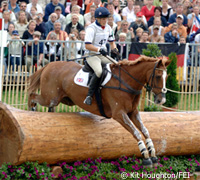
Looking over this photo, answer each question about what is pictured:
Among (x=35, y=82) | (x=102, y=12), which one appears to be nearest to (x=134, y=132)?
(x=102, y=12)

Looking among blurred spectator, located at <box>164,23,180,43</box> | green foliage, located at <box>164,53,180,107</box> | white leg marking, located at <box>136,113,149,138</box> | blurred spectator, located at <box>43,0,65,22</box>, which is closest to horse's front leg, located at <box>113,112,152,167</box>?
white leg marking, located at <box>136,113,149,138</box>

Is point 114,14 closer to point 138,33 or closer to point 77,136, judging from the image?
point 138,33

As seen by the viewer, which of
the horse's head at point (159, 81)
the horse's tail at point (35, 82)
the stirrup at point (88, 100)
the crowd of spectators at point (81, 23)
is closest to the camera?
the horse's head at point (159, 81)

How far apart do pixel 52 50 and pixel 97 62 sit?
435cm

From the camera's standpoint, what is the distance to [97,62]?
8.73 meters

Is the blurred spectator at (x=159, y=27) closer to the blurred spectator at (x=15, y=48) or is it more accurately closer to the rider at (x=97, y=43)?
the blurred spectator at (x=15, y=48)

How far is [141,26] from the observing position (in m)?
15.5

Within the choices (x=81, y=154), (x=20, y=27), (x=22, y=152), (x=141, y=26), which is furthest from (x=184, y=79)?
(x=22, y=152)

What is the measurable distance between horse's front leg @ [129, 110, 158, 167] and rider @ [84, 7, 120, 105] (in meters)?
0.84

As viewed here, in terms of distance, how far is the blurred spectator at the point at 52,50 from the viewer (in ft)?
41.8

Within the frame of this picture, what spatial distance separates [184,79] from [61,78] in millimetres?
5515

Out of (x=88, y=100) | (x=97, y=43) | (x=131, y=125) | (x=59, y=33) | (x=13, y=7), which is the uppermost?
(x=13, y=7)

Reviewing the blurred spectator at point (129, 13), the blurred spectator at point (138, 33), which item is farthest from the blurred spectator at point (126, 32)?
the blurred spectator at point (129, 13)

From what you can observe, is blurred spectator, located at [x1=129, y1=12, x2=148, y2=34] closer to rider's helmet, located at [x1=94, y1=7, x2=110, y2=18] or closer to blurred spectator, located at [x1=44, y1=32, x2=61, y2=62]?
blurred spectator, located at [x1=44, y1=32, x2=61, y2=62]
